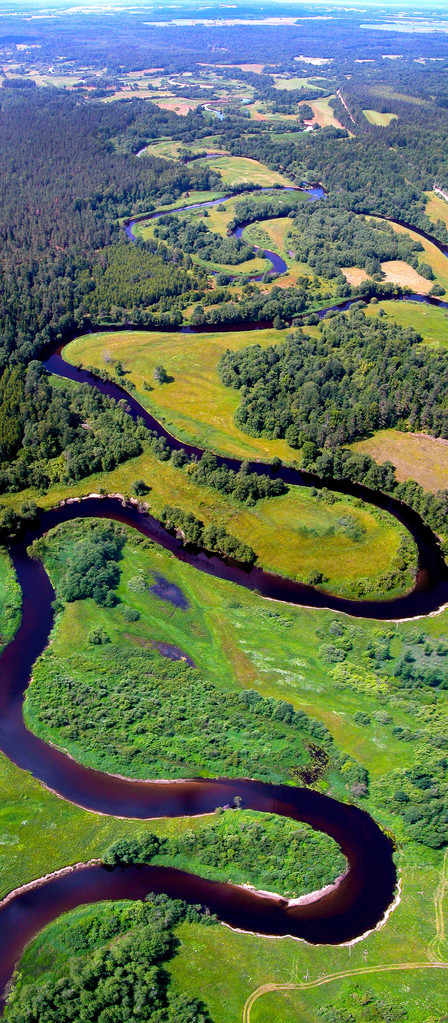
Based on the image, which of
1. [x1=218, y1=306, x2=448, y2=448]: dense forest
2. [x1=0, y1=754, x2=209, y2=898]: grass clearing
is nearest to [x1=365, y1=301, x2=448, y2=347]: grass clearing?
[x1=218, y1=306, x2=448, y2=448]: dense forest

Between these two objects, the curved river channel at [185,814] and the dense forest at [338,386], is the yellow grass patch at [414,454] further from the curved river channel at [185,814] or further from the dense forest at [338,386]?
the curved river channel at [185,814]

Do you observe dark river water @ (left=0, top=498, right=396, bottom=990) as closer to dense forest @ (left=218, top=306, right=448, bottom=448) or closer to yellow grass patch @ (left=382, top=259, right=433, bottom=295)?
dense forest @ (left=218, top=306, right=448, bottom=448)

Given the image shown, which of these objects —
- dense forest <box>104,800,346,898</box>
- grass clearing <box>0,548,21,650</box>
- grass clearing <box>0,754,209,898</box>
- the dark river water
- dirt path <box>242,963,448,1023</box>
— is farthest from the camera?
grass clearing <box>0,548,21,650</box>

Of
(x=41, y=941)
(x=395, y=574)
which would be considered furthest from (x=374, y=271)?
(x=41, y=941)

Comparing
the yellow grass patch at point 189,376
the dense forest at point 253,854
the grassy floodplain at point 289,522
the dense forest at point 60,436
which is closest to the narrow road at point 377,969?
the dense forest at point 253,854

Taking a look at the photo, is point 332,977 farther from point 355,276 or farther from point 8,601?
point 355,276

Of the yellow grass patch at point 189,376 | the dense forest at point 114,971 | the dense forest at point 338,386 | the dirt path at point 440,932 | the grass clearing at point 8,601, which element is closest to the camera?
the dense forest at point 114,971
